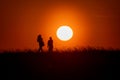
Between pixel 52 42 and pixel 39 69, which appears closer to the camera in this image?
pixel 39 69

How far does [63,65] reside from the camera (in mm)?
44406

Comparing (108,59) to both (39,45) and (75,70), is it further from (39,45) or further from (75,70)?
(39,45)

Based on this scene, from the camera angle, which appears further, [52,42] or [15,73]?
[52,42]

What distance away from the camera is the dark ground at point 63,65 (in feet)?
141

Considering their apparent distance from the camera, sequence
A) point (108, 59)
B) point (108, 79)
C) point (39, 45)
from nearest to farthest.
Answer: point (108, 79) → point (108, 59) → point (39, 45)

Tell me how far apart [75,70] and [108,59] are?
2599mm

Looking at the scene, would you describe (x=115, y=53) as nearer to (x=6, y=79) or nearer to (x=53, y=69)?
(x=53, y=69)

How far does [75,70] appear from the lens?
43750mm

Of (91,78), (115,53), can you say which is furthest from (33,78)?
(115,53)

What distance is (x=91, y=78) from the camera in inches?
1673

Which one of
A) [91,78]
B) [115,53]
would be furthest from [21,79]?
[115,53]

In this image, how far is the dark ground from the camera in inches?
1694

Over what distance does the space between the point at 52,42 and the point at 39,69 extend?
6966 millimetres

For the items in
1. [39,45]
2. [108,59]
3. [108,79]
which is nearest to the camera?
[108,79]
